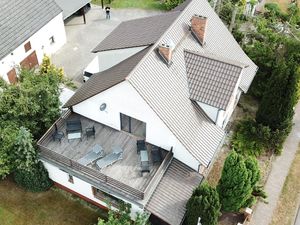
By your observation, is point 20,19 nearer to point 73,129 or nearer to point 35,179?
point 73,129

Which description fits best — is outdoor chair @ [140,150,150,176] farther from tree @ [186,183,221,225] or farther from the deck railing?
tree @ [186,183,221,225]

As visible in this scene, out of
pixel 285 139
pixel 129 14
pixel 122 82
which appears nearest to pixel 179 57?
pixel 122 82

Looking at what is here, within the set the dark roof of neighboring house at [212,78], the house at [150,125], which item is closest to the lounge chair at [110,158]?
the house at [150,125]

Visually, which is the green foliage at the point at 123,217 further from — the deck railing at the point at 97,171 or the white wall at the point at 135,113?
the white wall at the point at 135,113

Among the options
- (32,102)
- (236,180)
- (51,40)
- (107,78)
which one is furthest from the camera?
(51,40)

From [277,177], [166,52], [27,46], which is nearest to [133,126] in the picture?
[166,52]

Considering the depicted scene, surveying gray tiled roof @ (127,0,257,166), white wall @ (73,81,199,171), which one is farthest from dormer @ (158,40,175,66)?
white wall @ (73,81,199,171)

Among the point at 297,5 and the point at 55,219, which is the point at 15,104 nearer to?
the point at 55,219
